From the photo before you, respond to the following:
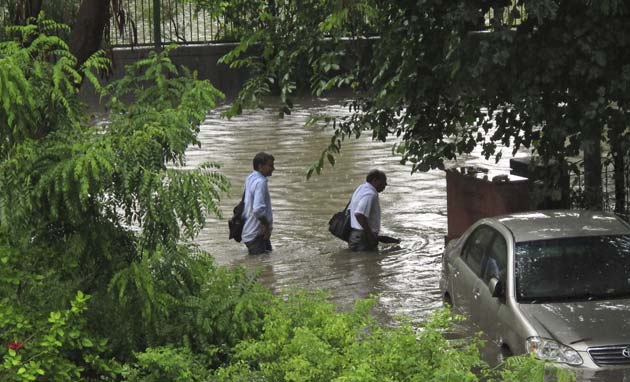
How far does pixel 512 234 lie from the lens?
34.7 ft

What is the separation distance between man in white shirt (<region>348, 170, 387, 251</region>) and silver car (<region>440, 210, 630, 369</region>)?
3698 mm

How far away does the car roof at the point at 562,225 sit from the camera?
10.5 meters

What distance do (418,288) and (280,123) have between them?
14.9 meters

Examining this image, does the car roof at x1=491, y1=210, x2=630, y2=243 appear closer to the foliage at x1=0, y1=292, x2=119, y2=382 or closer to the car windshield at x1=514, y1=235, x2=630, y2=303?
the car windshield at x1=514, y1=235, x2=630, y2=303

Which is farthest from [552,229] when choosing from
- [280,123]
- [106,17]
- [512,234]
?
[280,123]

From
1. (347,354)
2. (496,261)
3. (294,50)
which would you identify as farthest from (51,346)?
(294,50)

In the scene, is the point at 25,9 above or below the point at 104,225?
above

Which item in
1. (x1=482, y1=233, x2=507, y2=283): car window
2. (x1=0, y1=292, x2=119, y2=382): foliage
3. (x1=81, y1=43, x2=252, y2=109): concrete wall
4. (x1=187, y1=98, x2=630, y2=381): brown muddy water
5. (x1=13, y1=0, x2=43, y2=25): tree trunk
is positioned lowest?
(x1=187, y1=98, x2=630, y2=381): brown muddy water

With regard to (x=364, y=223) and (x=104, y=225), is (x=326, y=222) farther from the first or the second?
(x=104, y=225)

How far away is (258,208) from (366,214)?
1321 mm

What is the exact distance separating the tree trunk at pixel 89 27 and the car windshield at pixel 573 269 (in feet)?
12.7

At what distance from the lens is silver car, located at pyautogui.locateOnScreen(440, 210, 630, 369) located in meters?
9.12

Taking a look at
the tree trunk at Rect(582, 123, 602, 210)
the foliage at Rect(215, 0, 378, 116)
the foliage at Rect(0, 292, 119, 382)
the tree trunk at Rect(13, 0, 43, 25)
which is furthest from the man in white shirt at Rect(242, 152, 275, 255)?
the foliage at Rect(0, 292, 119, 382)

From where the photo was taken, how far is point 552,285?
32.9ft
